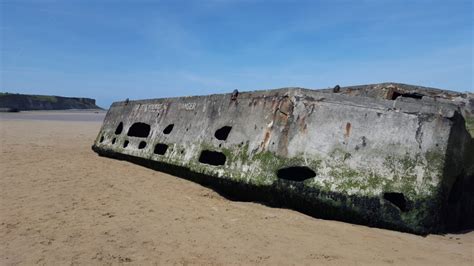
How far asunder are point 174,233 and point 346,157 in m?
1.86

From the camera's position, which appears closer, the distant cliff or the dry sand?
→ the dry sand

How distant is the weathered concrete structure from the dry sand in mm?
192

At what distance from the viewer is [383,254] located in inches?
122

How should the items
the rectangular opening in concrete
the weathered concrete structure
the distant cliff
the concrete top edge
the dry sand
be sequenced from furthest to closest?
the distant cliff → the rectangular opening in concrete → the concrete top edge → the weathered concrete structure → the dry sand

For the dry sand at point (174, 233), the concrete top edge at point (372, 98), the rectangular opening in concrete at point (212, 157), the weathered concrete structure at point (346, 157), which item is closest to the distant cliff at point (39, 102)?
the rectangular opening in concrete at point (212, 157)

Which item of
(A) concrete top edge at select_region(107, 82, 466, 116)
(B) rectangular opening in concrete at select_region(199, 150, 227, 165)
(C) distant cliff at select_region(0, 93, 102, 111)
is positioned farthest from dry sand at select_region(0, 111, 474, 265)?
(C) distant cliff at select_region(0, 93, 102, 111)

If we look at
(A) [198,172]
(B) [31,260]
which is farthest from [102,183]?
(B) [31,260]

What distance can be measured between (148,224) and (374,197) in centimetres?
210

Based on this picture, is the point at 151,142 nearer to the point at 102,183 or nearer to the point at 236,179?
the point at 102,183

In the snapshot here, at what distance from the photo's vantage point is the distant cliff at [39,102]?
147 ft

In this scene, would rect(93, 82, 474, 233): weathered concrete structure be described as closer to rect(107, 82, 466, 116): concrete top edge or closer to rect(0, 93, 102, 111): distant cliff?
rect(107, 82, 466, 116): concrete top edge

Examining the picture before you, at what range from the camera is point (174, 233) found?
11.3 ft

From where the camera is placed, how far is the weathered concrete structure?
364 cm

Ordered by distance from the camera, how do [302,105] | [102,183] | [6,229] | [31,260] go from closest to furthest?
[31,260] < [6,229] < [302,105] < [102,183]
